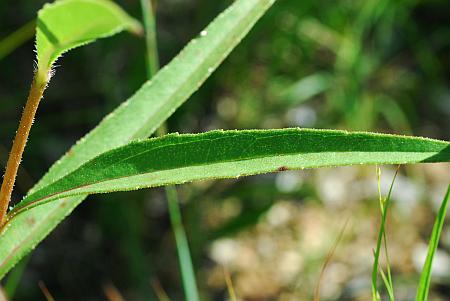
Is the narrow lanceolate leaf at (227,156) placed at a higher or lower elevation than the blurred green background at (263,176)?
lower

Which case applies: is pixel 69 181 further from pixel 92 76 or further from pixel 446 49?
pixel 446 49

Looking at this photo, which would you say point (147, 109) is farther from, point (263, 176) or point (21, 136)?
point (263, 176)

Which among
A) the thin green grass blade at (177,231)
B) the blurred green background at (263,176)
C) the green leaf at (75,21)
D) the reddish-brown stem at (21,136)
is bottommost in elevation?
the reddish-brown stem at (21,136)

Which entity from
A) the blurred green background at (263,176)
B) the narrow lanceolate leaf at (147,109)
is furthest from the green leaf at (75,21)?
the blurred green background at (263,176)

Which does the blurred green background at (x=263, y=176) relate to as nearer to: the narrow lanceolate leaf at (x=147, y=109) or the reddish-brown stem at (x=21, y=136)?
the narrow lanceolate leaf at (x=147, y=109)

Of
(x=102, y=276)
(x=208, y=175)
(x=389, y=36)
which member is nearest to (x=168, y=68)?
(x=208, y=175)

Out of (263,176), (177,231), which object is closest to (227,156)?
(177,231)

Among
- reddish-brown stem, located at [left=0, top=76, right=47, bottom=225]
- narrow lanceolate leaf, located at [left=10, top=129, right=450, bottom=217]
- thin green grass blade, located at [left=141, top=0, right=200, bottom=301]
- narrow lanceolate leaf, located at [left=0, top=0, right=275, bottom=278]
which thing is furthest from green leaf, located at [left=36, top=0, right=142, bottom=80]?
thin green grass blade, located at [left=141, top=0, right=200, bottom=301]

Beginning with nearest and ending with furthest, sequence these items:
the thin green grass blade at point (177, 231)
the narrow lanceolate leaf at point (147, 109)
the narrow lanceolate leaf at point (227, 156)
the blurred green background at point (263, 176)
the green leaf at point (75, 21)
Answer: the green leaf at point (75, 21) → the narrow lanceolate leaf at point (227, 156) → the narrow lanceolate leaf at point (147, 109) → the thin green grass blade at point (177, 231) → the blurred green background at point (263, 176)
